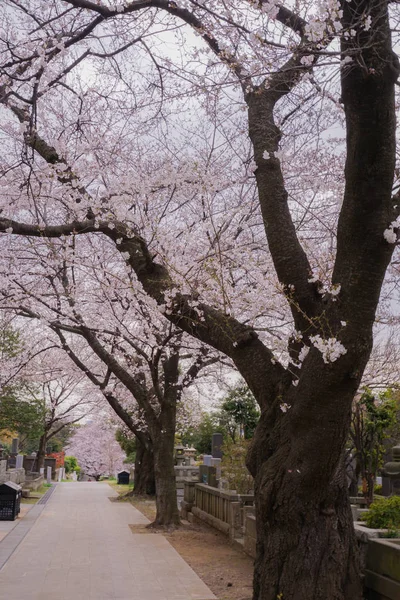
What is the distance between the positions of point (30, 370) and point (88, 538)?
44.1ft

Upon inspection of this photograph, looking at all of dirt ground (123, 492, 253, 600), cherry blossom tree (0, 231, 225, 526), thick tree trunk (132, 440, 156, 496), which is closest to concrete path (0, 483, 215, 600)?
dirt ground (123, 492, 253, 600)

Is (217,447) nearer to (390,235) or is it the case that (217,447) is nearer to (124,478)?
(124,478)

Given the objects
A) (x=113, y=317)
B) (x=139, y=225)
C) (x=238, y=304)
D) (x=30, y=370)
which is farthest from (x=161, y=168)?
(x=30, y=370)

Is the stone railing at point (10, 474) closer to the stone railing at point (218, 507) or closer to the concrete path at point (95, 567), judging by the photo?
the concrete path at point (95, 567)

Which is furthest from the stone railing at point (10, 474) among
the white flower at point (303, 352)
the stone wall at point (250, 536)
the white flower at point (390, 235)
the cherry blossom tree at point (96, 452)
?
the cherry blossom tree at point (96, 452)

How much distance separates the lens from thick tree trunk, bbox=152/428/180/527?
12.8 meters

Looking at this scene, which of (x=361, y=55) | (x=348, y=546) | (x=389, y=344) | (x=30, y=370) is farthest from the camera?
(x=30, y=370)

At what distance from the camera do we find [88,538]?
38.0 feet

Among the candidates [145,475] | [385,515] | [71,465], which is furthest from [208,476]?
[71,465]

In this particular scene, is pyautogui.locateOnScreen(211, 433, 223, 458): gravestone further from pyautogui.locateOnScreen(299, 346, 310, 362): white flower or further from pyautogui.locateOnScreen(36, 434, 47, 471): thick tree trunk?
pyautogui.locateOnScreen(299, 346, 310, 362): white flower

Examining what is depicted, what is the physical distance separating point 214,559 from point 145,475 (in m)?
11.8

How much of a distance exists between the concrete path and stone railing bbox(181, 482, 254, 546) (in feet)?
3.96

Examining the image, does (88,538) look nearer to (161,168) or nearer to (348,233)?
(161,168)

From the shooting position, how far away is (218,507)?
40.0ft
